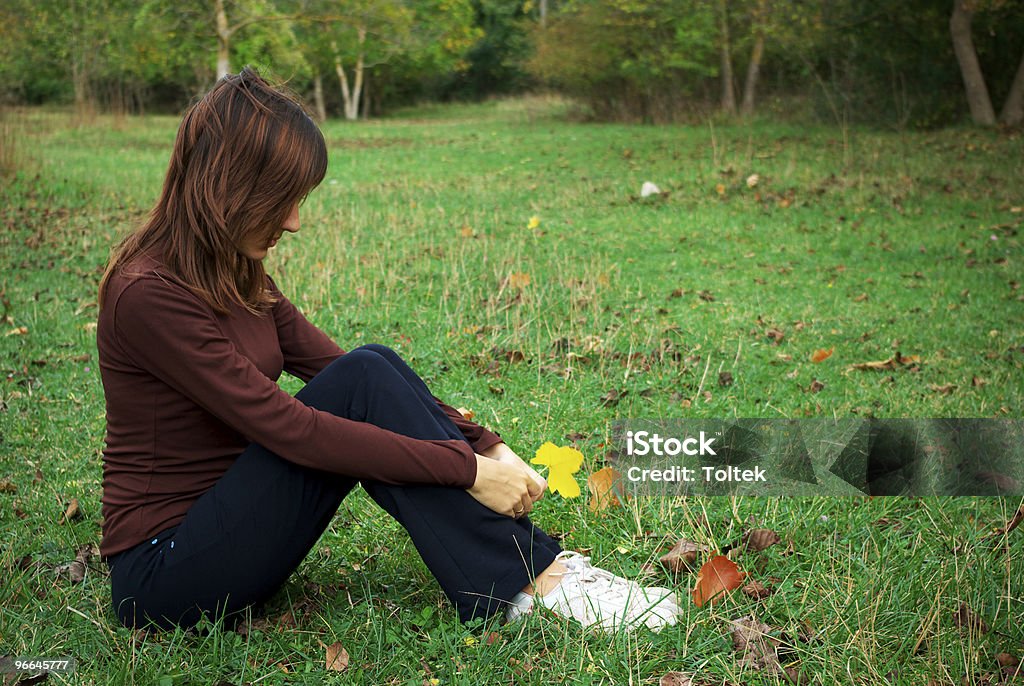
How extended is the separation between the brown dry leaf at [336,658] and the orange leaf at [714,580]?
0.92 m

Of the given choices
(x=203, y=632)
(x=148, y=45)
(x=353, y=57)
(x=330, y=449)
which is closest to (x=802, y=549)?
(x=330, y=449)

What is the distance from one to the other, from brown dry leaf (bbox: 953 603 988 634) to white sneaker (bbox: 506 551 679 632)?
71cm

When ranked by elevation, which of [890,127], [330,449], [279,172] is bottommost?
[890,127]

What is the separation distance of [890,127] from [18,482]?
1754 centimetres

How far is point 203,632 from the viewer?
8.10 feet

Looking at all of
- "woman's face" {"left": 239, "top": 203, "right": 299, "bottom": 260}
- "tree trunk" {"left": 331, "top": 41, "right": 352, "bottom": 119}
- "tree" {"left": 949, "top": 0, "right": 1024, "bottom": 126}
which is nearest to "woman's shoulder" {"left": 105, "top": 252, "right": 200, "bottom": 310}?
"woman's face" {"left": 239, "top": 203, "right": 299, "bottom": 260}

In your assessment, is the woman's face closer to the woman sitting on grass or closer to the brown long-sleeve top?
the woman sitting on grass

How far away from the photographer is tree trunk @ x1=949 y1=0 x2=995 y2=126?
618 inches

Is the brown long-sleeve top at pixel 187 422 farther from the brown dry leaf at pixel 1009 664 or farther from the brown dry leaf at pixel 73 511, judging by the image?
the brown dry leaf at pixel 1009 664

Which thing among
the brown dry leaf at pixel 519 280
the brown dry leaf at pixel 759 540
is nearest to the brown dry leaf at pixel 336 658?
the brown dry leaf at pixel 759 540

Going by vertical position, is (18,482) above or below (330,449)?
below

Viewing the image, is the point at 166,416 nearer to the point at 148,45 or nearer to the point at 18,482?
the point at 18,482

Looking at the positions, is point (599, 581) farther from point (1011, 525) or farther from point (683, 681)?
point (1011, 525)

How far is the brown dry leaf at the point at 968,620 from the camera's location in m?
2.41
